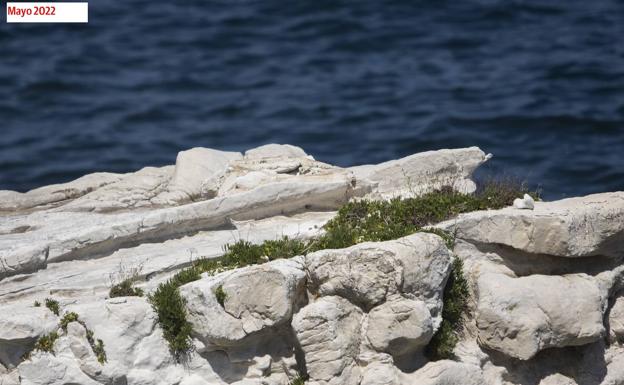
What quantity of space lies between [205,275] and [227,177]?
4.26 m

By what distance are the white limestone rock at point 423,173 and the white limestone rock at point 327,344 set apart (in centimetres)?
473

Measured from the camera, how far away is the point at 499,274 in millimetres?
20188

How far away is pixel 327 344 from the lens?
18.3 meters

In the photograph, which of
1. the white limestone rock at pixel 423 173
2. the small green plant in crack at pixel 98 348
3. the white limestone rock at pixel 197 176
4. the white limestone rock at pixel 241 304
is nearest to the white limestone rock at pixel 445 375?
the white limestone rock at pixel 241 304

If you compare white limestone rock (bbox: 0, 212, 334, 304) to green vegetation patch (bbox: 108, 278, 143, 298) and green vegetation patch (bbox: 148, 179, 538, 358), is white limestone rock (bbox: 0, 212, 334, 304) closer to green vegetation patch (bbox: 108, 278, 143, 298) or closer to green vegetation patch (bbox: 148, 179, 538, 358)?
green vegetation patch (bbox: 108, 278, 143, 298)

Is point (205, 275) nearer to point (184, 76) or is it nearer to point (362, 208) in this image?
point (362, 208)

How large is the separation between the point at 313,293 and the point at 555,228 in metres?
4.35

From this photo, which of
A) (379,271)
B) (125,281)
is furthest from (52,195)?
(379,271)

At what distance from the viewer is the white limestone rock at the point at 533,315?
19.4 metres

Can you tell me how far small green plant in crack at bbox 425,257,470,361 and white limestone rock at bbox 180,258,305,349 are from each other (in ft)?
8.78

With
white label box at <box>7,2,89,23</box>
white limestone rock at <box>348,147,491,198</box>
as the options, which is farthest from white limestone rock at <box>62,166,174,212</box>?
white label box at <box>7,2,89,23</box>

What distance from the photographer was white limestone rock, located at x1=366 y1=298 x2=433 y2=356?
18.5m

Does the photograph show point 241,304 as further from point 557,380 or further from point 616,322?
point 616,322

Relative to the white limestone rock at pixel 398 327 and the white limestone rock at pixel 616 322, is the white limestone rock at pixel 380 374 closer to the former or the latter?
the white limestone rock at pixel 398 327
